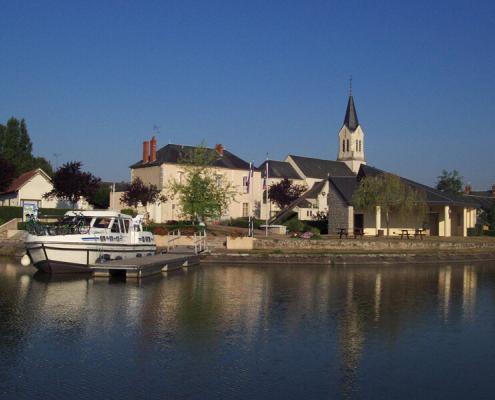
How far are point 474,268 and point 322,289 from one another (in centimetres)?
1525

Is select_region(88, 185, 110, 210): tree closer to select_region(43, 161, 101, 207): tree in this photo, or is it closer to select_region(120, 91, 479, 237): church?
select_region(120, 91, 479, 237): church

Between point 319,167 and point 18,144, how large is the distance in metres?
43.7

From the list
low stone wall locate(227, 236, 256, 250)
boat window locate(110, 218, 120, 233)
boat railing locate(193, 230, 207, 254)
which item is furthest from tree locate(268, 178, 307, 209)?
boat window locate(110, 218, 120, 233)

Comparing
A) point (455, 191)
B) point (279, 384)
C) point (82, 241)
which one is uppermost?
point (455, 191)

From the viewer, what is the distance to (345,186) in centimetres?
5244

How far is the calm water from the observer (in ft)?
35.6

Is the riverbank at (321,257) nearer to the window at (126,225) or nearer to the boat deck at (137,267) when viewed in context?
the boat deck at (137,267)

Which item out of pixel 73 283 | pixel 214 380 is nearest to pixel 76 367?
pixel 214 380

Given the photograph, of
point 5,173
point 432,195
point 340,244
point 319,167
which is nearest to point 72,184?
point 5,173

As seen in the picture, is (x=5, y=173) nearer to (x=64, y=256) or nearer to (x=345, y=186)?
(x=64, y=256)

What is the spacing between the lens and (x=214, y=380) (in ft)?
36.4

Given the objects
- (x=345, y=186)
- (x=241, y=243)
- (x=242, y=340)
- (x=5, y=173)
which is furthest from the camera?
(x=345, y=186)

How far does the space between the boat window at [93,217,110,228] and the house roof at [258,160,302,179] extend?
5424 cm

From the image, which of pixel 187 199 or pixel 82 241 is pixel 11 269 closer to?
pixel 82 241
